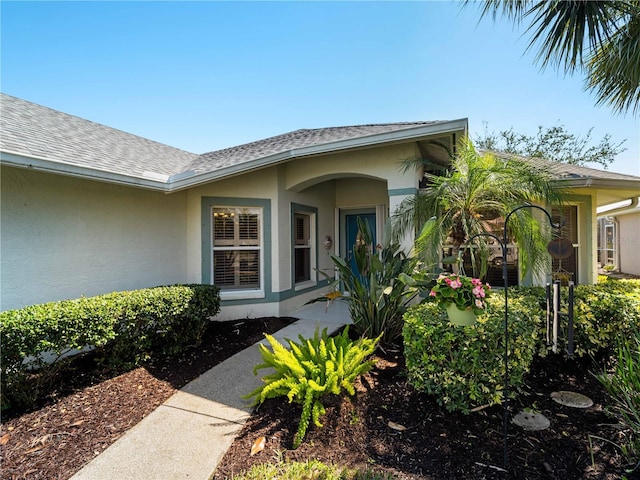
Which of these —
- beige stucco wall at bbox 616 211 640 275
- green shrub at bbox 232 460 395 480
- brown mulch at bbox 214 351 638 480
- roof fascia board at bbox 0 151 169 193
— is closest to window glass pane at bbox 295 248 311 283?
roof fascia board at bbox 0 151 169 193

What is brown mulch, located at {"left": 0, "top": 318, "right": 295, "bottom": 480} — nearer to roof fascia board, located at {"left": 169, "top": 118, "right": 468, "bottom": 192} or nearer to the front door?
roof fascia board, located at {"left": 169, "top": 118, "right": 468, "bottom": 192}

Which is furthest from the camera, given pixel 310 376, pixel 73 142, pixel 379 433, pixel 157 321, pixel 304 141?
pixel 304 141

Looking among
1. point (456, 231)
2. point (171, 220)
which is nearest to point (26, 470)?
point (171, 220)

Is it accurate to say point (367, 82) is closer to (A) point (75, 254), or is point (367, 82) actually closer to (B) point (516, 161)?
(B) point (516, 161)

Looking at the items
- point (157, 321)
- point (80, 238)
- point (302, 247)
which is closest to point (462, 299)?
point (157, 321)

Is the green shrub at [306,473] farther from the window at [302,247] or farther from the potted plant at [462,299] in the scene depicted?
the window at [302,247]

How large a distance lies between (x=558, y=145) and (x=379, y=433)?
2466 centimetres

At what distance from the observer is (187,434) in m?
2.87

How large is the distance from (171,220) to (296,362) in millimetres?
4330

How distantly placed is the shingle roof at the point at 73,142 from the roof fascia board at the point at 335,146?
100 centimetres

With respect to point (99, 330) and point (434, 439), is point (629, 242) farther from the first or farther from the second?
point (99, 330)

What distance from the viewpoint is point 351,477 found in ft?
7.38

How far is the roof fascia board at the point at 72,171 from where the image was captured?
3412 mm

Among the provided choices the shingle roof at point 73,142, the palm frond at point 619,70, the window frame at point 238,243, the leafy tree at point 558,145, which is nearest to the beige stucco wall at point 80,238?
the shingle roof at point 73,142
